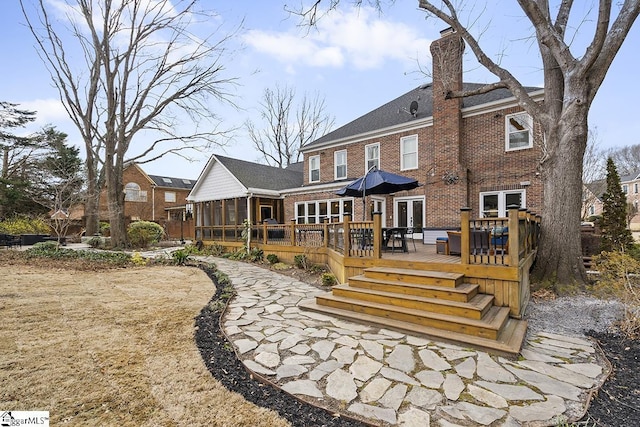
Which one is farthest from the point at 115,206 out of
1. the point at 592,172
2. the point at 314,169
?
the point at 592,172

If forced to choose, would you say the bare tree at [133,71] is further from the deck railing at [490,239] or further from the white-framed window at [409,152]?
the deck railing at [490,239]

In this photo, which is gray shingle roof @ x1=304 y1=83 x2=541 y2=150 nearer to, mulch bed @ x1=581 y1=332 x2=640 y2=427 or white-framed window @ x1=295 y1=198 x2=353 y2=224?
white-framed window @ x1=295 y1=198 x2=353 y2=224

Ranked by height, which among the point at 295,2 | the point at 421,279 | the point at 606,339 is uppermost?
the point at 295,2

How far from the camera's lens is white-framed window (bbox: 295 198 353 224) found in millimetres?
13344

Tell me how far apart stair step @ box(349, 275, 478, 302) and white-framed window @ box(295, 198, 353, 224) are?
775cm

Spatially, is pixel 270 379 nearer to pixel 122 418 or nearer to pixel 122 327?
pixel 122 418

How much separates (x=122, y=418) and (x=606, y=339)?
5.88m

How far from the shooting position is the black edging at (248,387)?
2.44 meters

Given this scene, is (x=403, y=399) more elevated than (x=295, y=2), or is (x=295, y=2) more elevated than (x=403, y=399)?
(x=295, y=2)

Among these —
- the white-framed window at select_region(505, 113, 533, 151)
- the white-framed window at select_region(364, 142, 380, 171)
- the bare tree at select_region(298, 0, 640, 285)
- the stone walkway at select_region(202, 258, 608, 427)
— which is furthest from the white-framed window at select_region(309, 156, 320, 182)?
the stone walkway at select_region(202, 258, 608, 427)

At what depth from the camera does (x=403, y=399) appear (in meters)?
2.71

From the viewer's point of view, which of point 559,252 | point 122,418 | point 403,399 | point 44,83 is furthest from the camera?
point 44,83

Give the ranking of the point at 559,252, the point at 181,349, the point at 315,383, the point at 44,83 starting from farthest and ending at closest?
the point at 44,83 → the point at 559,252 → the point at 181,349 → the point at 315,383

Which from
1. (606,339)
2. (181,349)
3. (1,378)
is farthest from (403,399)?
(1,378)
